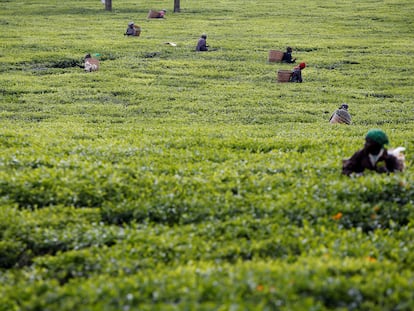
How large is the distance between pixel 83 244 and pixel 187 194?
232cm

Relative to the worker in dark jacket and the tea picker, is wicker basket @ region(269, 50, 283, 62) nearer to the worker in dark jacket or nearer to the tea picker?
the worker in dark jacket

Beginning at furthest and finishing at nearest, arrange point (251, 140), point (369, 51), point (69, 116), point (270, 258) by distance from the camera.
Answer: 1. point (369, 51)
2. point (69, 116)
3. point (251, 140)
4. point (270, 258)

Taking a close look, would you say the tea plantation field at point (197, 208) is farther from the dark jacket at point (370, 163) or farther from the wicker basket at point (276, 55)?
the wicker basket at point (276, 55)

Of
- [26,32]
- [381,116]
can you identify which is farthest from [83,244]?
[26,32]

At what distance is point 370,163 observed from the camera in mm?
11438

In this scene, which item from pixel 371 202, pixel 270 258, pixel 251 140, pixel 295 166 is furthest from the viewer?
pixel 251 140

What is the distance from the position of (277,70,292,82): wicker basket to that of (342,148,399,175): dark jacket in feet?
Result: 67.0

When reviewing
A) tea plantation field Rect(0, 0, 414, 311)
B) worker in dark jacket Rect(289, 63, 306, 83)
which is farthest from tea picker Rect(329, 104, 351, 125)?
worker in dark jacket Rect(289, 63, 306, 83)

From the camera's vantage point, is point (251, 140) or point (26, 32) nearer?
point (251, 140)

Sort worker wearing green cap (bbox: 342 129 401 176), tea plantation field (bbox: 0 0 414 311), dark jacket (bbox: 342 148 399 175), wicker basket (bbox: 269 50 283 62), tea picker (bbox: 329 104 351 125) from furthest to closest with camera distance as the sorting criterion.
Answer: wicker basket (bbox: 269 50 283 62), tea picker (bbox: 329 104 351 125), dark jacket (bbox: 342 148 399 175), worker wearing green cap (bbox: 342 129 401 176), tea plantation field (bbox: 0 0 414 311)

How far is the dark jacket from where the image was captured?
11391 mm

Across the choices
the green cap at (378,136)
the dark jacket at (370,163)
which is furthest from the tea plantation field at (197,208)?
the green cap at (378,136)

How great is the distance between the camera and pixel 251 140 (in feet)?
51.0

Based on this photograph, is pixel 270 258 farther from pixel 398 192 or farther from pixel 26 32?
pixel 26 32
